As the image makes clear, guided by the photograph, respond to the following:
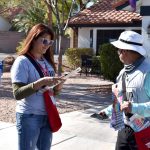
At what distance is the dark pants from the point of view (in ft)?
11.5

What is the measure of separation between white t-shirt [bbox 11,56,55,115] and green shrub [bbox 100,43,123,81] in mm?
9202

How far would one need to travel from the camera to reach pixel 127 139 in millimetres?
3562

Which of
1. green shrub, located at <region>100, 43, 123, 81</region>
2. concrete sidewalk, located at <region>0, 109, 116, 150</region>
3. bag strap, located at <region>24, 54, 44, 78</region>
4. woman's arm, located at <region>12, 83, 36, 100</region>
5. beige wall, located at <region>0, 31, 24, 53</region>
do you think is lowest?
beige wall, located at <region>0, 31, 24, 53</region>

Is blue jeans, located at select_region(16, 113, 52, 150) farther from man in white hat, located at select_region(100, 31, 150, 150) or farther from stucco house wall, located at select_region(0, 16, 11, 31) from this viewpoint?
stucco house wall, located at select_region(0, 16, 11, 31)

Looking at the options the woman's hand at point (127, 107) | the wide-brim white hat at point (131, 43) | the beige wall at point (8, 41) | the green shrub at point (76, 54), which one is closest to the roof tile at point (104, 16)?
Answer: the green shrub at point (76, 54)

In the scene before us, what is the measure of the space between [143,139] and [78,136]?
3.37 m

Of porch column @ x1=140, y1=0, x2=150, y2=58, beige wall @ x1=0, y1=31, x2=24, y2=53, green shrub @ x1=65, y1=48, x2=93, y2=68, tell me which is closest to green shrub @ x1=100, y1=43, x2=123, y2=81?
porch column @ x1=140, y1=0, x2=150, y2=58

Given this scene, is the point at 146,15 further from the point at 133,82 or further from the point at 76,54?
the point at 133,82

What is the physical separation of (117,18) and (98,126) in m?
14.0

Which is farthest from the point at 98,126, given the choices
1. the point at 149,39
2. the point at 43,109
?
the point at 149,39

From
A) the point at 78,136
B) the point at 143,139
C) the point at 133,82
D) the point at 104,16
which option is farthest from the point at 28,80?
the point at 104,16

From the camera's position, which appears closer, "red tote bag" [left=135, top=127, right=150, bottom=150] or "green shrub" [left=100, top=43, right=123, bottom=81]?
"red tote bag" [left=135, top=127, right=150, bottom=150]

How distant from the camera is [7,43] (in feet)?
149

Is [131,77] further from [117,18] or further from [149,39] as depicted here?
[117,18]
